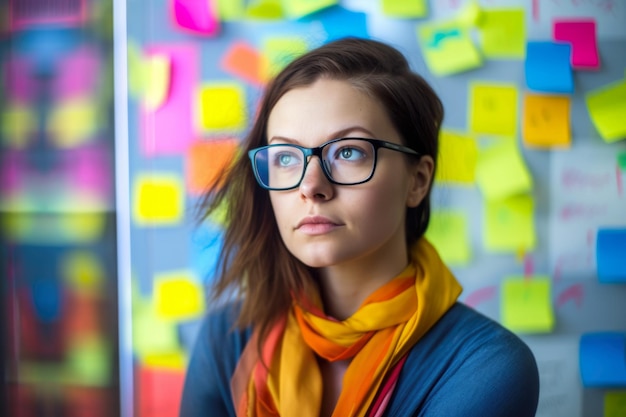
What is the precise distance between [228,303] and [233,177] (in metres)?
0.24

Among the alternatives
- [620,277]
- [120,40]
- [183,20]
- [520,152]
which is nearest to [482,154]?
[520,152]

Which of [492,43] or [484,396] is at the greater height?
[492,43]

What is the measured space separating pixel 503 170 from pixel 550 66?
0.23 meters

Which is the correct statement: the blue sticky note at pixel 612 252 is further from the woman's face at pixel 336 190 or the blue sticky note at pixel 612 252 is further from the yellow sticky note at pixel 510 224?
the woman's face at pixel 336 190

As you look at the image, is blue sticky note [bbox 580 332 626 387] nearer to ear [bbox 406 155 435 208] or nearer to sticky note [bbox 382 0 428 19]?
ear [bbox 406 155 435 208]

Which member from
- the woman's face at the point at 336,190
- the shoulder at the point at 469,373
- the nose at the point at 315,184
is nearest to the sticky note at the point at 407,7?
the woman's face at the point at 336,190

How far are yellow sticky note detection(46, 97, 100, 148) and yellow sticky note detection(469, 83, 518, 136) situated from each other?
79cm

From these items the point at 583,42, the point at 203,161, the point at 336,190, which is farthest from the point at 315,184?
the point at 583,42

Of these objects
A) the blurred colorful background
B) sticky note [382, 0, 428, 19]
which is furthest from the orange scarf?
sticky note [382, 0, 428, 19]

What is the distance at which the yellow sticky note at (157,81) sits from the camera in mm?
1300

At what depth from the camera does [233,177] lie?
104 cm

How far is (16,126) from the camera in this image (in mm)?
1150

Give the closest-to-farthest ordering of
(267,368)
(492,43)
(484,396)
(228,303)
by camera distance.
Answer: (484,396) < (267,368) < (228,303) < (492,43)

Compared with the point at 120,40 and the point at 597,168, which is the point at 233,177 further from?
the point at 597,168
